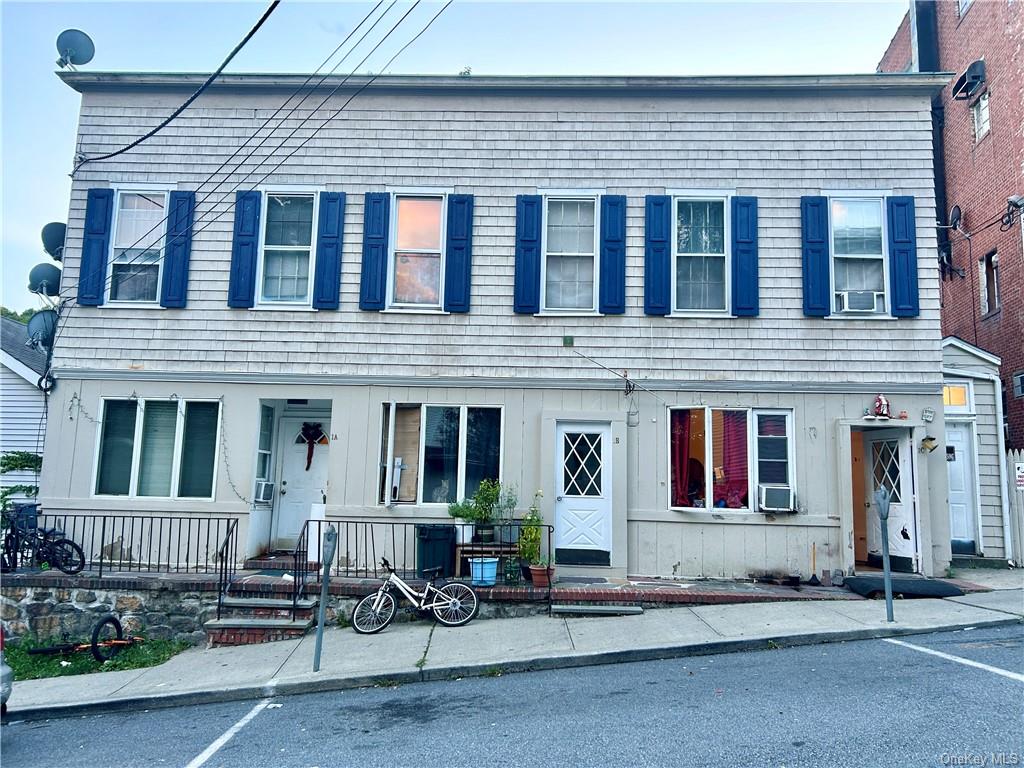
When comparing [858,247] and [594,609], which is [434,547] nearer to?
[594,609]

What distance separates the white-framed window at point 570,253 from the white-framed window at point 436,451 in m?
→ 1.95

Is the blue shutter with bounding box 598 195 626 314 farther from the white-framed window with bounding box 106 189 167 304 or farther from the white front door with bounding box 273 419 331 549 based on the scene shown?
the white-framed window with bounding box 106 189 167 304

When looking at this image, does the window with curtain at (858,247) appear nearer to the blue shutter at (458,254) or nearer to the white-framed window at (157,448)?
the blue shutter at (458,254)

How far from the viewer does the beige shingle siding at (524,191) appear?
33.5 feet

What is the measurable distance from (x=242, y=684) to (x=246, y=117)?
805 cm

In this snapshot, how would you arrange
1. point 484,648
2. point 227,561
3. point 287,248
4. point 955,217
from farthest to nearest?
point 955,217, point 287,248, point 227,561, point 484,648

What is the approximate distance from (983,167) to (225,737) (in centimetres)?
1722

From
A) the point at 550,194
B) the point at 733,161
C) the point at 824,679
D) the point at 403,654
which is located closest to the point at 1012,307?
the point at 733,161

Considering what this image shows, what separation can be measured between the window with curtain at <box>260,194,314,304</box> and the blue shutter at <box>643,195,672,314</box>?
4963 mm

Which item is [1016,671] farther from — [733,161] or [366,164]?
[366,164]

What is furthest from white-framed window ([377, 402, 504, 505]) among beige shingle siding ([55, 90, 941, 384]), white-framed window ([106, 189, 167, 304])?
white-framed window ([106, 189, 167, 304])

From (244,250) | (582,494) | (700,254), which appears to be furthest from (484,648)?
(244,250)

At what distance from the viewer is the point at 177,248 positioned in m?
10.6

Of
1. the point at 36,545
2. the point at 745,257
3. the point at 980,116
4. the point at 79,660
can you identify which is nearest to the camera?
the point at 79,660
